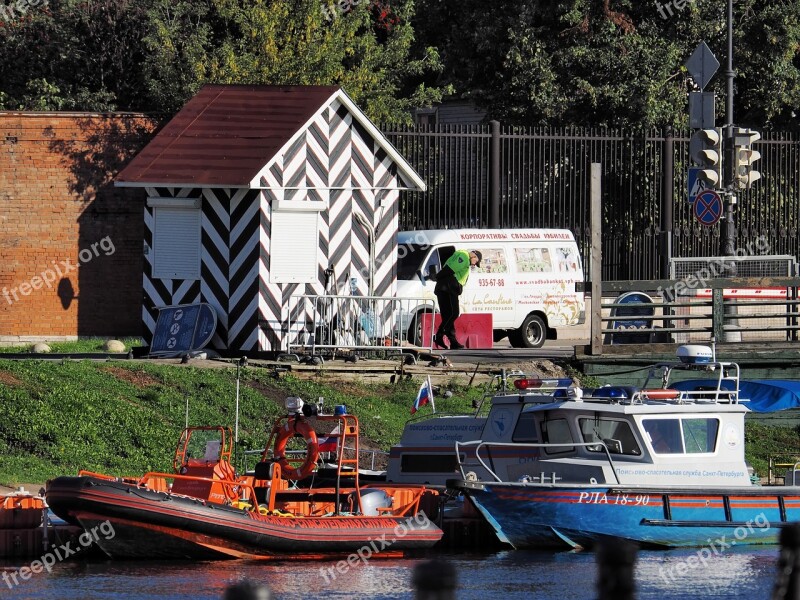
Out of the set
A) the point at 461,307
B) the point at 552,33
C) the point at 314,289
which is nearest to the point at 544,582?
the point at 314,289

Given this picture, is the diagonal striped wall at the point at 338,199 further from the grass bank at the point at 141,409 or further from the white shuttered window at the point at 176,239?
the grass bank at the point at 141,409

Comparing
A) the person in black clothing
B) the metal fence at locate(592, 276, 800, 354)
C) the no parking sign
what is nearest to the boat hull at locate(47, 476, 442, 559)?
the no parking sign

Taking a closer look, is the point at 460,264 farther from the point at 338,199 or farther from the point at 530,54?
Result: the point at 530,54

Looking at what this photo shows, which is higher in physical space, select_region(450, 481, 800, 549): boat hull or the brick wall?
the brick wall

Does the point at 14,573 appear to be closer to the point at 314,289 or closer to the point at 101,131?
the point at 314,289

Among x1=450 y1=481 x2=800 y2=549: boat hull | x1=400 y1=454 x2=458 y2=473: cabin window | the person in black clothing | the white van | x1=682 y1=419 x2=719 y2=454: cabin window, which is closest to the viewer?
x1=450 y1=481 x2=800 y2=549: boat hull

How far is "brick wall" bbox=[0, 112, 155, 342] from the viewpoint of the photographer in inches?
1153

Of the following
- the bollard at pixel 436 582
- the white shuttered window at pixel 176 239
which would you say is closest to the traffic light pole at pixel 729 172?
the white shuttered window at pixel 176 239

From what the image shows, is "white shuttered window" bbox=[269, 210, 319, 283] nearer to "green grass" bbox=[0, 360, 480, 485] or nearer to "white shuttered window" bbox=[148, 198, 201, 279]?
"white shuttered window" bbox=[148, 198, 201, 279]

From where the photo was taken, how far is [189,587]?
14219 millimetres

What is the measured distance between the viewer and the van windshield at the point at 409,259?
90.0 feet

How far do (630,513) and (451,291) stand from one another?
8416 millimetres

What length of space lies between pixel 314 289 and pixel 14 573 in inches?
433

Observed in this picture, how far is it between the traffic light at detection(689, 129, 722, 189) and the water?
6.78 m
